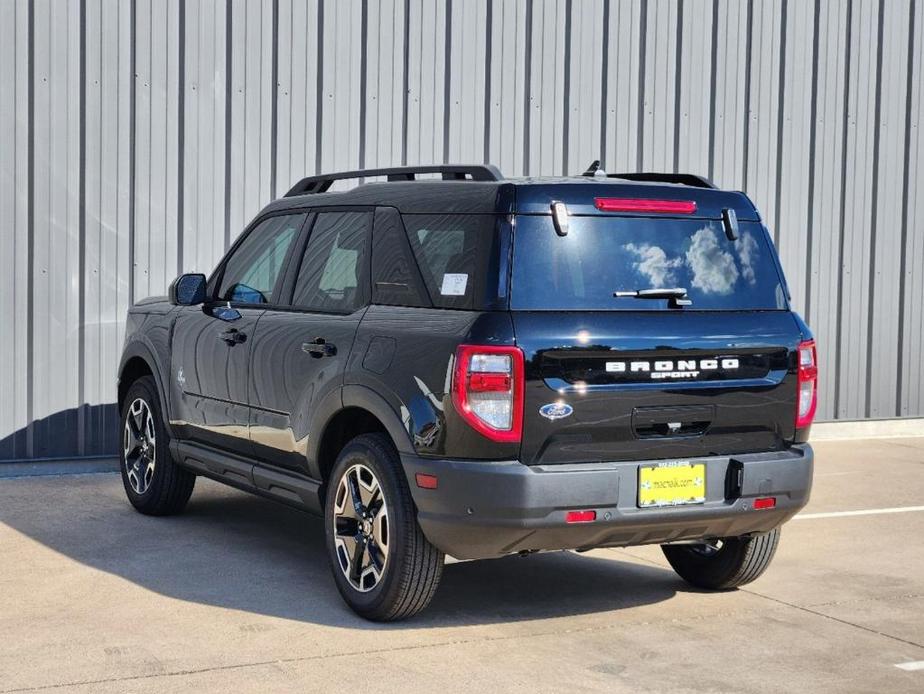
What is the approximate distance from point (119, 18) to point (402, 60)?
219 centimetres

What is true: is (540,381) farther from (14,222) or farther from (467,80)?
(467,80)

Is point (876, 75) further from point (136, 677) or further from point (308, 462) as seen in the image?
point (136, 677)

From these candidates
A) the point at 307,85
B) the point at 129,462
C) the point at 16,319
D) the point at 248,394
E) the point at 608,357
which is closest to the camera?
the point at 608,357

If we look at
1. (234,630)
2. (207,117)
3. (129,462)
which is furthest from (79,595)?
(207,117)

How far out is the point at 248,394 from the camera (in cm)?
730

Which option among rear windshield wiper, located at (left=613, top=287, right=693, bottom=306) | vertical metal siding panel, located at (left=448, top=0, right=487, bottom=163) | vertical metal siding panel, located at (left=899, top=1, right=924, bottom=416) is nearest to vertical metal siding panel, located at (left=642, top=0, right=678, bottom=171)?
vertical metal siding panel, located at (left=448, top=0, right=487, bottom=163)

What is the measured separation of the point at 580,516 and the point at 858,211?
8517 millimetres

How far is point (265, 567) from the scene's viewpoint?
23.7 feet

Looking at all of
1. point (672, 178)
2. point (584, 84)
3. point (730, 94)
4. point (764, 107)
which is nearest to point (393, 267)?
point (672, 178)

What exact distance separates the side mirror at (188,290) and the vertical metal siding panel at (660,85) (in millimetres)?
5495

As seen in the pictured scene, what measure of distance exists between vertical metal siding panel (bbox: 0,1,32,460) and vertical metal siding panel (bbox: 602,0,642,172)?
479 cm

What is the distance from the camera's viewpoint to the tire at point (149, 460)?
834 centimetres

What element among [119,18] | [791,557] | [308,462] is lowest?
[791,557]

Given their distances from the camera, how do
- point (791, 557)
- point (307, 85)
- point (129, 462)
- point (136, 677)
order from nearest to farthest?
1. point (136, 677)
2. point (791, 557)
3. point (129, 462)
4. point (307, 85)
